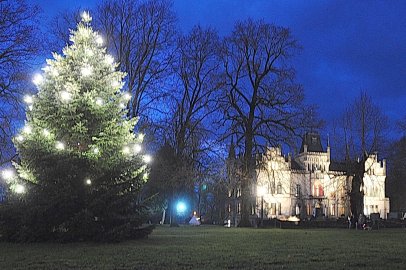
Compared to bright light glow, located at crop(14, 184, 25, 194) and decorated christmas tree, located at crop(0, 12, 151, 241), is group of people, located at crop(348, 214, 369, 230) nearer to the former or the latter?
decorated christmas tree, located at crop(0, 12, 151, 241)

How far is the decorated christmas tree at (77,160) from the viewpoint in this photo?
18.1m

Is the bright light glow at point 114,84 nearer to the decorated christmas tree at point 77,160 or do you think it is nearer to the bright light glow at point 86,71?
the decorated christmas tree at point 77,160

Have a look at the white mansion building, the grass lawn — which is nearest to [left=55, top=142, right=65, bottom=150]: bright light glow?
the grass lawn

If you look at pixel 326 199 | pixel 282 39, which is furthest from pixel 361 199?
pixel 326 199

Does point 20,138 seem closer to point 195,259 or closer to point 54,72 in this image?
point 54,72

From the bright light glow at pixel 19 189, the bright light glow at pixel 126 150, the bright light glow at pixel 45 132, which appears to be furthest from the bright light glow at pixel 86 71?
the bright light glow at pixel 19 189

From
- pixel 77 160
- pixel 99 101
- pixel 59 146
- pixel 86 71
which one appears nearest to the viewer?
pixel 59 146

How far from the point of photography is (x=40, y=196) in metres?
18.1

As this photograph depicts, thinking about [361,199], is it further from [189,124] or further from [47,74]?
[47,74]

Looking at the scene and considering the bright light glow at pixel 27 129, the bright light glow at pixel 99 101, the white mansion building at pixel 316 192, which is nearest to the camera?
the bright light glow at pixel 27 129

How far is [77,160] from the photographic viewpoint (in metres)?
18.5

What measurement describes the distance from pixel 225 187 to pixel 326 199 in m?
63.4

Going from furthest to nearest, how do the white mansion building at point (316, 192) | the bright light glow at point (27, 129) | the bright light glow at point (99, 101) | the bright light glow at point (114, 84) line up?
the white mansion building at point (316, 192), the bright light glow at point (114, 84), the bright light glow at point (99, 101), the bright light glow at point (27, 129)

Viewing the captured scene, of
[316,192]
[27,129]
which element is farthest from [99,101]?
[316,192]
